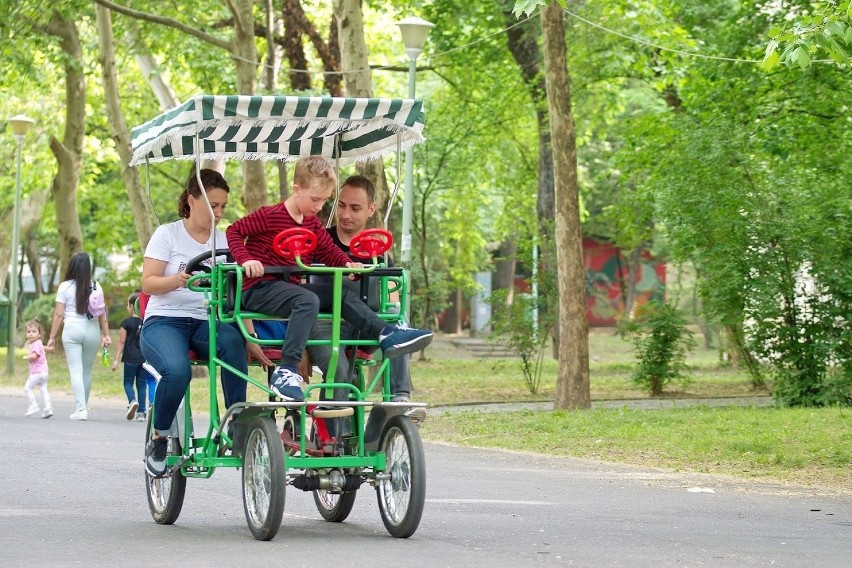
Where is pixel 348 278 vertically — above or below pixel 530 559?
above

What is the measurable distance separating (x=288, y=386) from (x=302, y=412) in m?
0.19

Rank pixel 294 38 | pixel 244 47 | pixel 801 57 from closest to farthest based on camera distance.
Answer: pixel 801 57
pixel 244 47
pixel 294 38

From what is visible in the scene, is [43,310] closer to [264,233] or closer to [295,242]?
[264,233]

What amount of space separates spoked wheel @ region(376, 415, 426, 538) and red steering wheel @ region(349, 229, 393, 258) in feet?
3.20

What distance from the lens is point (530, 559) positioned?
7.61 m

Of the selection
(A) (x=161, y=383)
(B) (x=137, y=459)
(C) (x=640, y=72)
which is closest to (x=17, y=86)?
(C) (x=640, y=72)

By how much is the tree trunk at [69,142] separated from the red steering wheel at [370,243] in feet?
82.1

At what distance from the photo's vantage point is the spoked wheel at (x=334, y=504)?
29.7ft

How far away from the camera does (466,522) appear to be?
30.5ft

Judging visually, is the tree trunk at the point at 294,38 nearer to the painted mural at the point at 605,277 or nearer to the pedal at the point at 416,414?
the pedal at the point at 416,414

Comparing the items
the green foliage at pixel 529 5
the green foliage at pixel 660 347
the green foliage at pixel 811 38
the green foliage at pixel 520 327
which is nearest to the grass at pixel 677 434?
the green foliage at pixel 660 347

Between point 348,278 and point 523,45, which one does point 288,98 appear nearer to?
point 348,278

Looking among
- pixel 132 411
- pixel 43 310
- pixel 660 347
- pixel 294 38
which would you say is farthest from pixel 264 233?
pixel 43 310

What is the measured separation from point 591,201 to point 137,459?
47180 mm
